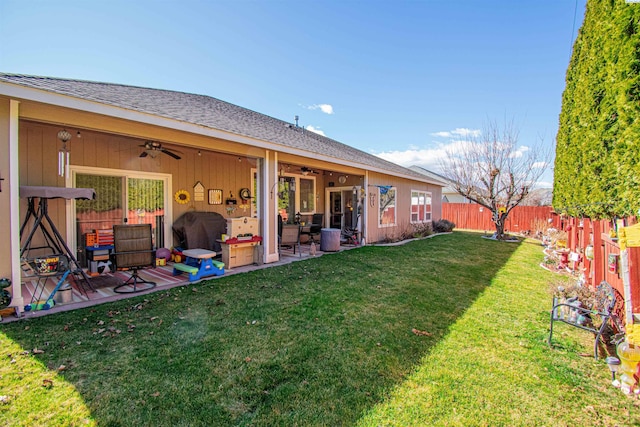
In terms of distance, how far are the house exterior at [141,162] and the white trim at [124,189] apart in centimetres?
2

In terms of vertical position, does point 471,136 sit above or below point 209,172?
above

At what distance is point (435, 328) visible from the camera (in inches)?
139

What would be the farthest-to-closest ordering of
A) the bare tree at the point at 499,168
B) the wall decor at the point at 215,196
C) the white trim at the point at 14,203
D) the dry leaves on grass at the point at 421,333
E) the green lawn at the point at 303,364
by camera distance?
the bare tree at the point at 499,168 < the wall decor at the point at 215,196 < the white trim at the point at 14,203 < the dry leaves on grass at the point at 421,333 < the green lawn at the point at 303,364

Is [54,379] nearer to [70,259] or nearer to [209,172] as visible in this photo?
[70,259]

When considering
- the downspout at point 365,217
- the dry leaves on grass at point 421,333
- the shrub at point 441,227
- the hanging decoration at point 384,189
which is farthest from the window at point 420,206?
the dry leaves on grass at point 421,333

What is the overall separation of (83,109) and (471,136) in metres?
15.0

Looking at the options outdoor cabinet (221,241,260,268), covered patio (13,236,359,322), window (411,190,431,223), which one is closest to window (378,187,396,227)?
window (411,190,431,223)

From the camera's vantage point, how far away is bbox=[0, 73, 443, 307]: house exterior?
3564 millimetres

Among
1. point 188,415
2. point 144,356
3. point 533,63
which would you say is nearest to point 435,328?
point 188,415

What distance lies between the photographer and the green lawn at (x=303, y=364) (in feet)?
6.73

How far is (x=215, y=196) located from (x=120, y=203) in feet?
7.35

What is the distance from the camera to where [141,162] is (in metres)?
6.78

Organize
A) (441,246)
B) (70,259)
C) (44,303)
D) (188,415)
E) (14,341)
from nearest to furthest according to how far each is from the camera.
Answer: (188,415) < (14,341) < (44,303) < (70,259) < (441,246)

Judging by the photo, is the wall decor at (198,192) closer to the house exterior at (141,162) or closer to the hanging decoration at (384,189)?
the house exterior at (141,162)
